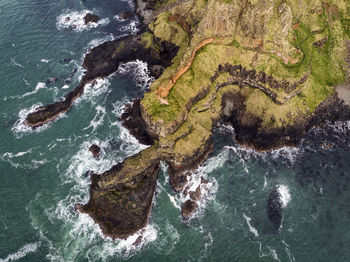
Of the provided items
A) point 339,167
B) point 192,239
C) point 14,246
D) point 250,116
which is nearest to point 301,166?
point 339,167

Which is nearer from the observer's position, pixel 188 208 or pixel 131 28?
pixel 188 208

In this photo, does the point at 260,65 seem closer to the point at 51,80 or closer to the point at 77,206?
the point at 77,206

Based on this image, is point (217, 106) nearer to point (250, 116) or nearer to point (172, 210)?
point (250, 116)

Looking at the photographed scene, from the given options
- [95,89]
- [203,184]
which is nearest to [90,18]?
[95,89]

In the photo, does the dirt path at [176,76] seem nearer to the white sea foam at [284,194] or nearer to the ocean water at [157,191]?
the ocean water at [157,191]

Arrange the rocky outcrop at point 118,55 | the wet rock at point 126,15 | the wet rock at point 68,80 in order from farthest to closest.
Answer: the wet rock at point 126,15, the rocky outcrop at point 118,55, the wet rock at point 68,80

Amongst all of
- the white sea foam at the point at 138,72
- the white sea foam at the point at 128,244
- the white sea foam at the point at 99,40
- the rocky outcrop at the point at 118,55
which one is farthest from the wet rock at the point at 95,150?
the white sea foam at the point at 99,40
